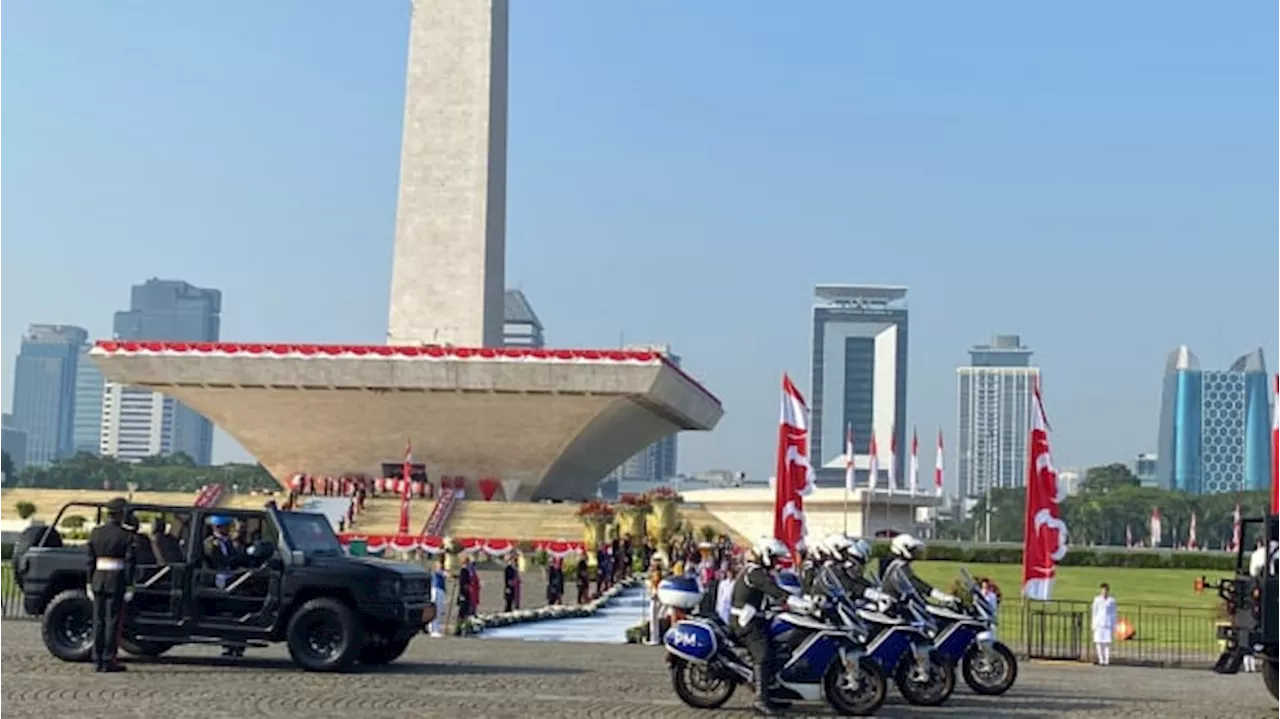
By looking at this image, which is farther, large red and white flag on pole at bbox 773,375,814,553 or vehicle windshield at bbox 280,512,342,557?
large red and white flag on pole at bbox 773,375,814,553

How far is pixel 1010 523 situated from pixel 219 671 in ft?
347

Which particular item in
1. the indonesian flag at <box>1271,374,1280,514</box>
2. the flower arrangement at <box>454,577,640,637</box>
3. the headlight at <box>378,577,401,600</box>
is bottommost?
the flower arrangement at <box>454,577,640,637</box>

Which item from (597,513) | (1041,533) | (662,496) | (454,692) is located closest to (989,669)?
(1041,533)

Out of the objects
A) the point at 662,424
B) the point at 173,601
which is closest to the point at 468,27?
the point at 662,424

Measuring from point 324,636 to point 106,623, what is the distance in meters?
1.86

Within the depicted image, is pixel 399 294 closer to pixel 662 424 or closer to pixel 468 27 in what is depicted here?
pixel 468 27

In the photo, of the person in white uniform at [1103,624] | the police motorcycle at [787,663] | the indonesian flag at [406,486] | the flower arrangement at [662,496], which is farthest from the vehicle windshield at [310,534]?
the indonesian flag at [406,486]

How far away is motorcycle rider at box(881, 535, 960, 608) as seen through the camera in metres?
14.0

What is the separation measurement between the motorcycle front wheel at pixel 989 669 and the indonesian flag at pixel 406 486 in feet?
105

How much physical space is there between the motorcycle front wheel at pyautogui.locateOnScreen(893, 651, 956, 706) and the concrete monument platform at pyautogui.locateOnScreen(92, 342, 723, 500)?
36542 mm

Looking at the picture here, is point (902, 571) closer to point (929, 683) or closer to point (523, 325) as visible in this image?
point (929, 683)

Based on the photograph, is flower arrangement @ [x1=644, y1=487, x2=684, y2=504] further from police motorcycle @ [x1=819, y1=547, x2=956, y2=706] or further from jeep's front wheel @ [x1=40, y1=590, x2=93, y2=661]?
police motorcycle @ [x1=819, y1=547, x2=956, y2=706]

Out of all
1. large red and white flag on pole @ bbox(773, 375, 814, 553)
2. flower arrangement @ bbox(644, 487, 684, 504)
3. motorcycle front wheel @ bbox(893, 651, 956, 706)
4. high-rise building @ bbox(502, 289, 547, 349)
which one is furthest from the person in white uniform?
high-rise building @ bbox(502, 289, 547, 349)

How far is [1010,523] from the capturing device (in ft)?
381
